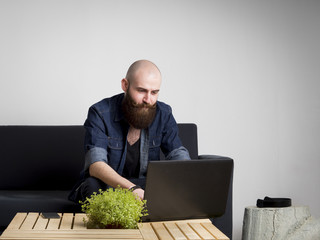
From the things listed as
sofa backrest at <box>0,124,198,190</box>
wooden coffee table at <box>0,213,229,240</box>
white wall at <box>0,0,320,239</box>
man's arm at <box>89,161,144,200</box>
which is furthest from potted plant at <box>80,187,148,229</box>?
white wall at <box>0,0,320,239</box>

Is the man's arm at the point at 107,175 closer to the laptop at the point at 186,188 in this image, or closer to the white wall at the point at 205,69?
the laptop at the point at 186,188

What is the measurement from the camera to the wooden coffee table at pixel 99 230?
6.08 ft

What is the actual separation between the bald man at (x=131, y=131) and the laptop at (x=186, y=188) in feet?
2.69

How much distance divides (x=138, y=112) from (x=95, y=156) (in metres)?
0.36

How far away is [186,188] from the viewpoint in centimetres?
212

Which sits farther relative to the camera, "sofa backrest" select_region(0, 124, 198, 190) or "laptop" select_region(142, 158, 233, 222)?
"sofa backrest" select_region(0, 124, 198, 190)

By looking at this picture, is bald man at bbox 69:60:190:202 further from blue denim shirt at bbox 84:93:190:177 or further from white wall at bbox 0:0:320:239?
white wall at bbox 0:0:320:239

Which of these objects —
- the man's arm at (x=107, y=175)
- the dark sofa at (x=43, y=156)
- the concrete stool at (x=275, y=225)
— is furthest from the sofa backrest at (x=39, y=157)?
the concrete stool at (x=275, y=225)

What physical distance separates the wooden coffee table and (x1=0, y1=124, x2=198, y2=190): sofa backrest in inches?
62.3

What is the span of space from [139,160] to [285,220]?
106 centimetres

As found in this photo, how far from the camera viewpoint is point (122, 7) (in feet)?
14.2

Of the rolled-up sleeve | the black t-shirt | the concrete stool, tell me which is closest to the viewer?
the rolled-up sleeve

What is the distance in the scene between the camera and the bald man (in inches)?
119

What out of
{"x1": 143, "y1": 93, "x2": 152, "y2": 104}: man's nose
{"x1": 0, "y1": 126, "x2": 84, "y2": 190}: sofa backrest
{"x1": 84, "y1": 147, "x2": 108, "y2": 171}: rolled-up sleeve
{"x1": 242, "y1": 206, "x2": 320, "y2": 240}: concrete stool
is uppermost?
{"x1": 143, "y1": 93, "x2": 152, "y2": 104}: man's nose
